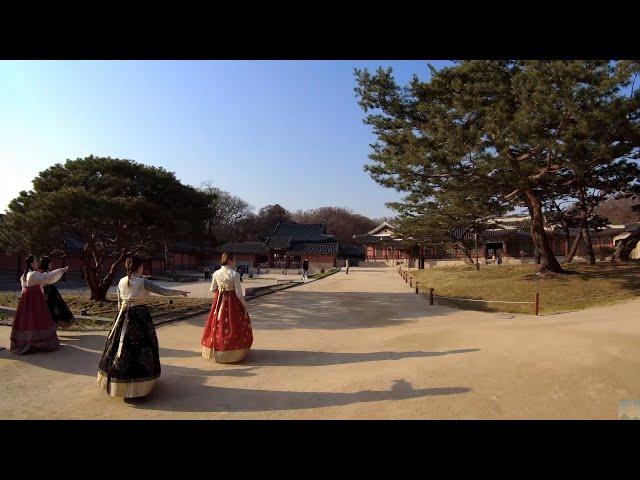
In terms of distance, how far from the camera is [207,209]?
1453cm

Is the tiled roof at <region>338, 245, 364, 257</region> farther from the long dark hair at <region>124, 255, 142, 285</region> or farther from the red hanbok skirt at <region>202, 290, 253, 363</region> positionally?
the long dark hair at <region>124, 255, 142, 285</region>

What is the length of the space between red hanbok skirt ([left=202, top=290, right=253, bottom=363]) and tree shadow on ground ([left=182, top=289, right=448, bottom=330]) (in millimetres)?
3317

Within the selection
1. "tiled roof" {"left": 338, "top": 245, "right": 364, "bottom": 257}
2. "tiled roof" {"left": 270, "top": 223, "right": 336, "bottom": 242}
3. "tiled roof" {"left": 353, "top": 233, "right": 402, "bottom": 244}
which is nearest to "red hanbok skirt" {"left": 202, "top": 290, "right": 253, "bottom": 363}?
"tiled roof" {"left": 353, "top": 233, "right": 402, "bottom": 244}

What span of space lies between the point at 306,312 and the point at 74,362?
273 inches

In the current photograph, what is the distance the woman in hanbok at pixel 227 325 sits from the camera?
19.0 ft

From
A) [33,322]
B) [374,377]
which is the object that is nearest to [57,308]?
[33,322]

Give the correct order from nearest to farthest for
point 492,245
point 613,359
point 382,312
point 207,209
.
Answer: point 613,359, point 382,312, point 207,209, point 492,245

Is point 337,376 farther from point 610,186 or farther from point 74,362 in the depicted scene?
point 610,186

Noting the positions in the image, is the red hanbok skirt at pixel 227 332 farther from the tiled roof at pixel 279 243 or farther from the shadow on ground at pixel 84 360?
the tiled roof at pixel 279 243

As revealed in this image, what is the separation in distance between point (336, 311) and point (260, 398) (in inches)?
313

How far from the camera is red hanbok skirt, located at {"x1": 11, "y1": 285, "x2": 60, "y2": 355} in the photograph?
6172 millimetres

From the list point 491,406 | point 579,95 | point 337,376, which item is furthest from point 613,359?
point 579,95

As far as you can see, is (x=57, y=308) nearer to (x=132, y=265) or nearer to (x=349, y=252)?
(x=132, y=265)

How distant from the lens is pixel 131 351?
4156 millimetres
